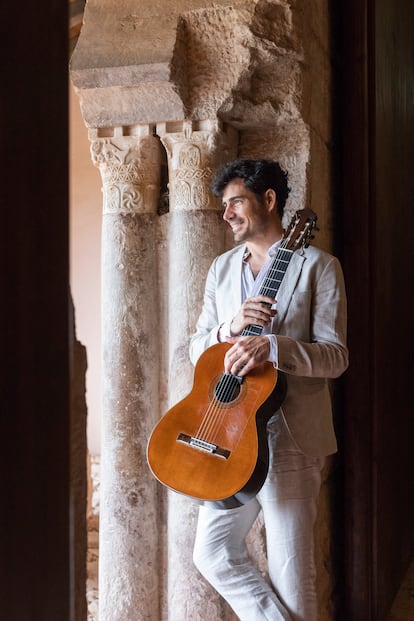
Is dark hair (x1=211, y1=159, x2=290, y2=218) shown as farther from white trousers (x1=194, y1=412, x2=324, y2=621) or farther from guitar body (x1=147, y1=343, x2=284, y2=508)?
white trousers (x1=194, y1=412, x2=324, y2=621)

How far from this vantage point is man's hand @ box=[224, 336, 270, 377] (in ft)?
6.30

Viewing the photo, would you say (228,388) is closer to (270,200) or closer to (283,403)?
(283,403)

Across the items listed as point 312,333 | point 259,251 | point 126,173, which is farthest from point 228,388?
point 126,173

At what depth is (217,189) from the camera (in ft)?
7.35

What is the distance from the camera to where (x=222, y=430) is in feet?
6.44

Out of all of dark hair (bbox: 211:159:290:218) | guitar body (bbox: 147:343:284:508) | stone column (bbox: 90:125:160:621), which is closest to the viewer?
guitar body (bbox: 147:343:284:508)

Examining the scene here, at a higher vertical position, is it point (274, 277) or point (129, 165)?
point (129, 165)

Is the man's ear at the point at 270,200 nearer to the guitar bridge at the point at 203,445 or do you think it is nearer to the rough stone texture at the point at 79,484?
the guitar bridge at the point at 203,445

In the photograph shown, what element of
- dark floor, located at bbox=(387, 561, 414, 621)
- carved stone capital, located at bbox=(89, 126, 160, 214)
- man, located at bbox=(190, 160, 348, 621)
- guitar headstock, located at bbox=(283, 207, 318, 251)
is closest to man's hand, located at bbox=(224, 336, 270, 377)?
man, located at bbox=(190, 160, 348, 621)

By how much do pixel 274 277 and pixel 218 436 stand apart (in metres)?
0.47

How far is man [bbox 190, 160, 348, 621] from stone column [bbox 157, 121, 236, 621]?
34 cm

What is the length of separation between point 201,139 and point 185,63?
0.89 ft

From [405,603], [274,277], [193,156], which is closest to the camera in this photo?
[274,277]
